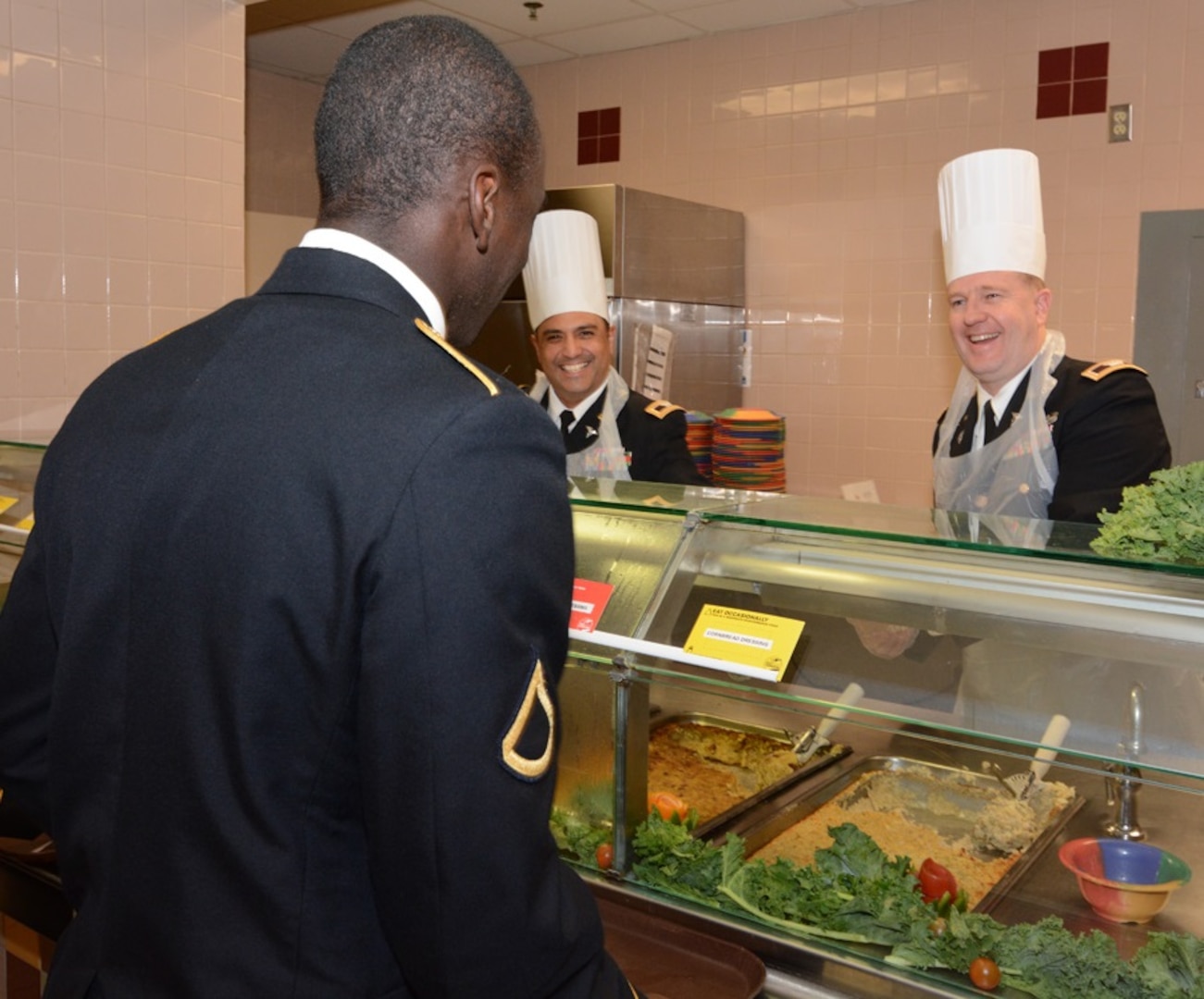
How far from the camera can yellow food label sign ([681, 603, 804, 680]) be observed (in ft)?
4.97

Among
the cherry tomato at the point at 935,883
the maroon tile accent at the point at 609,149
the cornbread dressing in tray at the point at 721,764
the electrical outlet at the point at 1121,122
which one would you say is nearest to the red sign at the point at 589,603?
the cornbread dressing in tray at the point at 721,764

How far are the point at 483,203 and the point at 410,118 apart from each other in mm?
99

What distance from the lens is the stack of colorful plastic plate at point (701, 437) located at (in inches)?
181

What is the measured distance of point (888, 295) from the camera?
510 cm

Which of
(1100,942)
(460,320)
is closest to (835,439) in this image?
(1100,942)

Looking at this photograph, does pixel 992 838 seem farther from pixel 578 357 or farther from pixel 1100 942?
pixel 578 357

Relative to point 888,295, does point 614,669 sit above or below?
below

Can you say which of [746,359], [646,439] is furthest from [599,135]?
[646,439]

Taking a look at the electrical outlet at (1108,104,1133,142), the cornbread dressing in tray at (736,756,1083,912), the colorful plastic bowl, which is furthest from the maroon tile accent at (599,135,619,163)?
the colorful plastic bowl

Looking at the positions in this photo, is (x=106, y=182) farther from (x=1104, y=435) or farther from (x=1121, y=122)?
(x=1121, y=122)

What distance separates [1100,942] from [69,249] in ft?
10.9

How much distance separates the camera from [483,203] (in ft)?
3.55

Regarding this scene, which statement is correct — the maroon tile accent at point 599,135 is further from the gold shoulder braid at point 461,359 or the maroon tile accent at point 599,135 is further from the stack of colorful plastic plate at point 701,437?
the gold shoulder braid at point 461,359

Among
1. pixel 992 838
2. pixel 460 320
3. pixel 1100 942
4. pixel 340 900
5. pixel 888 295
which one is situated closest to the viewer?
pixel 340 900
